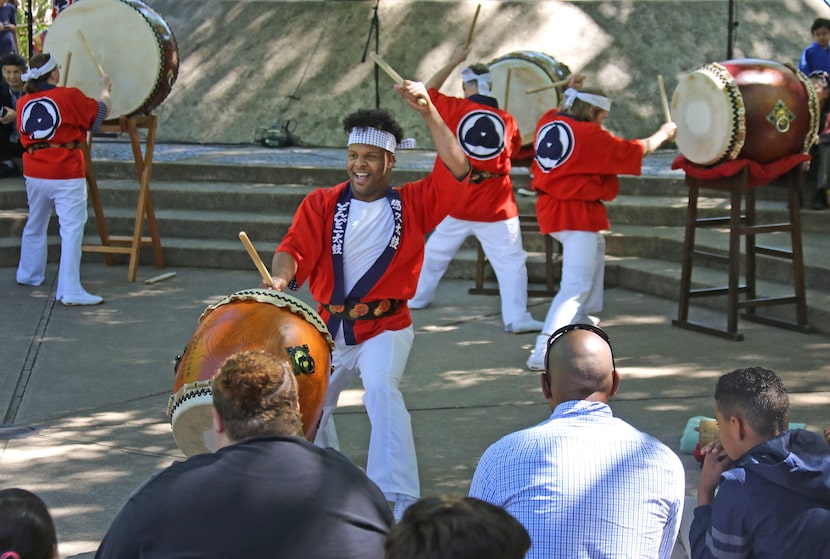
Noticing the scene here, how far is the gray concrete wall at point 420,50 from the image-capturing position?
12422 millimetres

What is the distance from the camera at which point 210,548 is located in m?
2.46

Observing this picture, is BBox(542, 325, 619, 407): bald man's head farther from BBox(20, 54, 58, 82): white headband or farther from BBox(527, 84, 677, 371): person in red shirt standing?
BBox(20, 54, 58, 82): white headband

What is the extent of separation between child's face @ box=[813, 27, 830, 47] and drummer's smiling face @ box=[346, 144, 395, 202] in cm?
724

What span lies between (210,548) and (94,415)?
390cm

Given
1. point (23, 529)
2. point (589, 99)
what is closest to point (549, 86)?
point (589, 99)

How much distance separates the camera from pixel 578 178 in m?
7.20

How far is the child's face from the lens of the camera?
35.3 ft

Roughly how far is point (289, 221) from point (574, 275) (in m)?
3.63

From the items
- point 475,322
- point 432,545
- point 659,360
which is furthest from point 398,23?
point 432,545

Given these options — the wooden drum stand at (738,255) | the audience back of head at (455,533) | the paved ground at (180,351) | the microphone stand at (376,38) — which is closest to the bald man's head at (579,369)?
the audience back of head at (455,533)

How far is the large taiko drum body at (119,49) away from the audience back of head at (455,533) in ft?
24.7

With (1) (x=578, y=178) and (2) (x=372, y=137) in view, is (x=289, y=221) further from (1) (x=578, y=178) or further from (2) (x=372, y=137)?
(2) (x=372, y=137)

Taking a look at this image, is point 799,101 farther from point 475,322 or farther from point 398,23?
point 398,23

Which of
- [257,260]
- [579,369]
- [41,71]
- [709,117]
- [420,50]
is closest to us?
[579,369]
